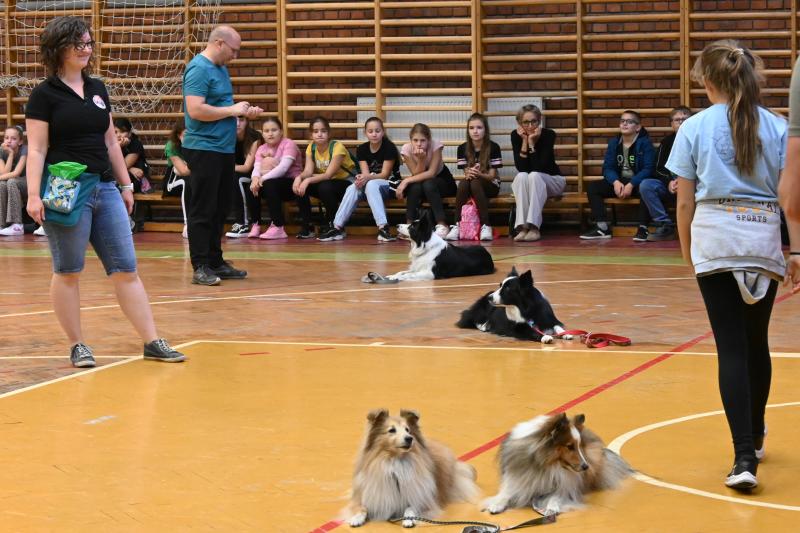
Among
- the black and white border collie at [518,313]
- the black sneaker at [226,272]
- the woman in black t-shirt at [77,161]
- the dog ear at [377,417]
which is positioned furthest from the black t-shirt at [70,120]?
the black sneaker at [226,272]

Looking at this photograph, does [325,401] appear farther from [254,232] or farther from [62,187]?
[254,232]

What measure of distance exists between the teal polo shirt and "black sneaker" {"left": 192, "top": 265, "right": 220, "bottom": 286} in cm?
104

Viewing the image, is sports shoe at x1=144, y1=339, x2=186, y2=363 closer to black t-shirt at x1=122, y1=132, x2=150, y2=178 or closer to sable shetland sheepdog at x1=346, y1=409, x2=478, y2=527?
sable shetland sheepdog at x1=346, y1=409, x2=478, y2=527

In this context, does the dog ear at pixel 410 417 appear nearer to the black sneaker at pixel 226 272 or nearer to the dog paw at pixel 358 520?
the dog paw at pixel 358 520

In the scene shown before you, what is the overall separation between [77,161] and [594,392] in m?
2.97

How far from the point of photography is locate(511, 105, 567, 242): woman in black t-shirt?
591 inches

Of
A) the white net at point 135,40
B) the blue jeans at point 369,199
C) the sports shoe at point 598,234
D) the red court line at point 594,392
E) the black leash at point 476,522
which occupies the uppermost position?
the white net at point 135,40

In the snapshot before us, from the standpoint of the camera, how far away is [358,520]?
13.0 ft

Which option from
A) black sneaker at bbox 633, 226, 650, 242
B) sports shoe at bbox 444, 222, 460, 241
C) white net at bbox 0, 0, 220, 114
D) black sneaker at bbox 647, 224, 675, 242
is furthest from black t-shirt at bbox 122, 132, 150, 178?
black sneaker at bbox 647, 224, 675, 242

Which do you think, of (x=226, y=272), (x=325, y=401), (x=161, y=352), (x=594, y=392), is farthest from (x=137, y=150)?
(x=594, y=392)

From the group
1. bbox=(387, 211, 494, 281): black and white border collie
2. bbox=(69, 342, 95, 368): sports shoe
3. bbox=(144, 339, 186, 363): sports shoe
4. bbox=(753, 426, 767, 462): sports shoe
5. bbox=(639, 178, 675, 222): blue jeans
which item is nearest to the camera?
bbox=(753, 426, 767, 462): sports shoe

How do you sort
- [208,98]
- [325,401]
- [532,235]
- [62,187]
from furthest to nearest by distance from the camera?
[532,235] < [208,98] < [62,187] < [325,401]

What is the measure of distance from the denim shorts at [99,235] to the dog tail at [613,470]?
132 inches

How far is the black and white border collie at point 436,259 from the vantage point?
445 inches
